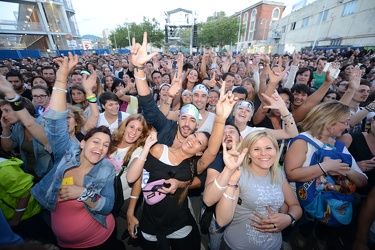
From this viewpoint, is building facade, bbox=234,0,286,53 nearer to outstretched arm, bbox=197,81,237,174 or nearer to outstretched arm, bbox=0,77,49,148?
outstretched arm, bbox=197,81,237,174

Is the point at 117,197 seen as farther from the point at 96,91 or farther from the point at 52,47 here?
the point at 52,47

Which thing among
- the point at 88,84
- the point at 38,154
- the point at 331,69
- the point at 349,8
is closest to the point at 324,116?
the point at 331,69

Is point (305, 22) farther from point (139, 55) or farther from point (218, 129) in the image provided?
point (218, 129)

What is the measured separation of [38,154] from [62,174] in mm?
903

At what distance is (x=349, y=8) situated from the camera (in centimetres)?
2692

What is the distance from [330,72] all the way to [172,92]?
128 inches

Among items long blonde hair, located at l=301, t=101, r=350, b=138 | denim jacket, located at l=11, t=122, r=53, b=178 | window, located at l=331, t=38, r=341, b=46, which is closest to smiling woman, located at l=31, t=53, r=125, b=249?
denim jacket, located at l=11, t=122, r=53, b=178

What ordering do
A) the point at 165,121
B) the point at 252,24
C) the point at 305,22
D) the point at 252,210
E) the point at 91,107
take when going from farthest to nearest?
1. the point at 252,24
2. the point at 305,22
3. the point at 91,107
4. the point at 165,121
5. the point at 252,210

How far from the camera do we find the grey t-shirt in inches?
74.3

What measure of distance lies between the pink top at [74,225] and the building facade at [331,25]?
32.7 m

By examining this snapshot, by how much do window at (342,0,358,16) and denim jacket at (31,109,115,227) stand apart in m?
39.5

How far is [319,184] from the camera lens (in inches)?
86.6

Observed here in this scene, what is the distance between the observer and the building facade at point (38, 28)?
27.2 metres

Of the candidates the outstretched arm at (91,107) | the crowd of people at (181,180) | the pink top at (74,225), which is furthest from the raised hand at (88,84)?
the pink top at (74,225)
